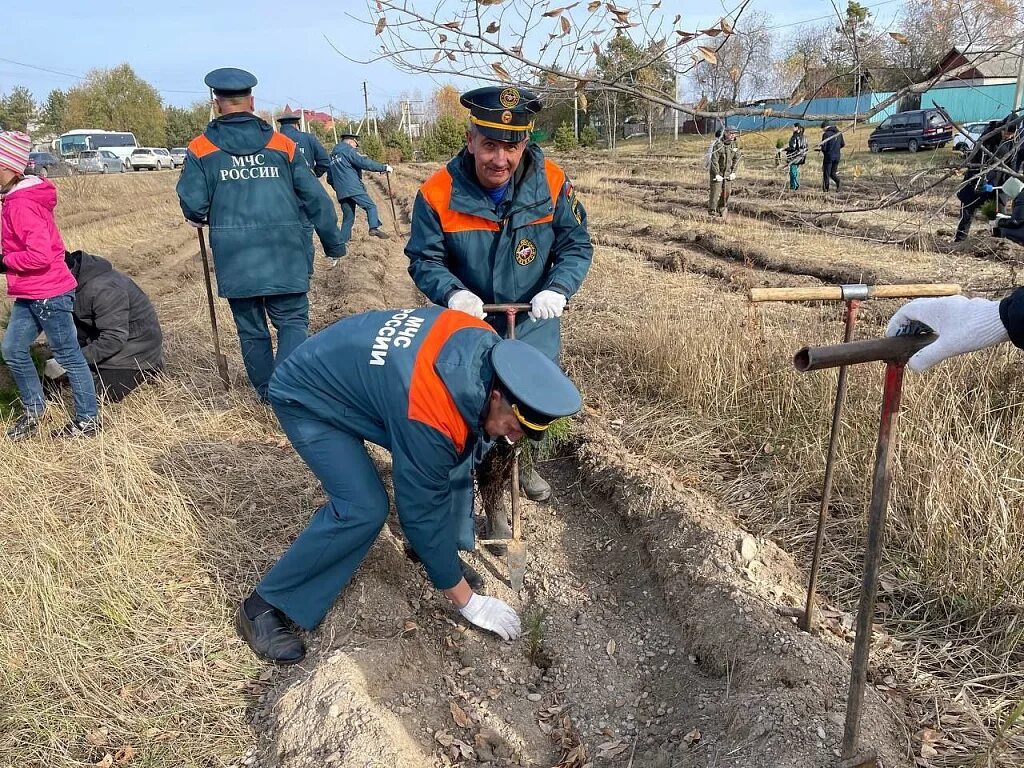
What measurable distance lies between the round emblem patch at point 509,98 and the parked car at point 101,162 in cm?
3241

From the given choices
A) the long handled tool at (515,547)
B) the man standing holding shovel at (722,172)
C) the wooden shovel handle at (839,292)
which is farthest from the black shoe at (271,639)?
the man standing holding shovel at (722,172)

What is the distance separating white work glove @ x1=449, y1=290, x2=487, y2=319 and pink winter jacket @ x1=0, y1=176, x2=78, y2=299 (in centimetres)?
256

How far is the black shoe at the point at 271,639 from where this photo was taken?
2.74 m

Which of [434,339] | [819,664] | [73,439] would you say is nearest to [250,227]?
[73,439]

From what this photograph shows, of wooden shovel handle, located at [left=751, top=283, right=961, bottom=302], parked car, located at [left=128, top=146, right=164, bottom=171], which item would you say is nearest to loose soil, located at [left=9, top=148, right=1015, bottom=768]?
wooden shovel handle, located at [left=751, top=283, right=961, bottom=302]

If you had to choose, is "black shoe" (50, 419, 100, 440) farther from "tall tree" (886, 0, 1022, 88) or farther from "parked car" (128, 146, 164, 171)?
"parked car" (128, 146, 164, 171)

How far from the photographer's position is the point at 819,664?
8.13 ft

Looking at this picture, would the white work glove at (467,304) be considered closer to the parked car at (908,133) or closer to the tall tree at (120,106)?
the parked car at (908,133)

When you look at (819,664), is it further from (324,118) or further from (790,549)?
(324,118)

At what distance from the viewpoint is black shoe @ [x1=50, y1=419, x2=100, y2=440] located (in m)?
4.28

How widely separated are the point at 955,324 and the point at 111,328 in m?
4.65

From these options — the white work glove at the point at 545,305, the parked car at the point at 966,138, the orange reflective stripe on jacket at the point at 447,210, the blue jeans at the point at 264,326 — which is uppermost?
the parked car at the point at 966,138

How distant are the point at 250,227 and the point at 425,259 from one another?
164 centimetres

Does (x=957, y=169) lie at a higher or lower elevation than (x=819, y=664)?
higher
